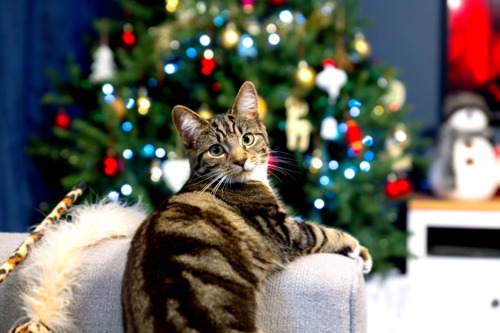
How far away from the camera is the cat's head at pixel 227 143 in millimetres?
1460

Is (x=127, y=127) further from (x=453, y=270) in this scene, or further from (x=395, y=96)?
(x=453, y=270)

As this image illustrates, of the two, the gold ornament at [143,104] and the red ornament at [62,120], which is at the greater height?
the gold ornament at [143,104]

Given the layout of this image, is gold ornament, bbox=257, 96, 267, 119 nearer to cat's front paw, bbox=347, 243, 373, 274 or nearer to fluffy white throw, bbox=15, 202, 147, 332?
cat's front paw, bbox=347, 243, 373, 274

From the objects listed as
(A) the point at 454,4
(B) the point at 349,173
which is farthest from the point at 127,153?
(A) the point at 454,4

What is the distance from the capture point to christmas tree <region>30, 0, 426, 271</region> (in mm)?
2764

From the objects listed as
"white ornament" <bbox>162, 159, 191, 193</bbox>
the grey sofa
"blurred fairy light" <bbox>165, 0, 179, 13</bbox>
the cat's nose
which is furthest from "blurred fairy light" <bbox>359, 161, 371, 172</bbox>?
the grey sofa

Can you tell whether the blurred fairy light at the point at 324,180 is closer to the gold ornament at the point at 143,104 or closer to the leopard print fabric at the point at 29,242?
the gold ornament at the point at 143,104

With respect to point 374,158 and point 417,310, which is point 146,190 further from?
point 417,310

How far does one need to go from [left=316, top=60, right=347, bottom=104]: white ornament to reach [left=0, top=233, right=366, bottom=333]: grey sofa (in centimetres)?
156

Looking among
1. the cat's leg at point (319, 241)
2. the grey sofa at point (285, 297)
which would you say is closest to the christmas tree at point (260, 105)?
the cat's leg at point (319, 241)

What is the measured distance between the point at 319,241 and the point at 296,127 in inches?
55.0

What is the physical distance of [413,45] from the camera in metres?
3.67

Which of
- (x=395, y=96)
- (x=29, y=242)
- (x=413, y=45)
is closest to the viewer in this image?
(x=29, y=242)

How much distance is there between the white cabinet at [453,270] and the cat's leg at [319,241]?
5.48 feet
